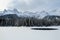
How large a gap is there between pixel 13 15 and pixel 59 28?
0.76m

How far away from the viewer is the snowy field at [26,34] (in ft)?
5.52

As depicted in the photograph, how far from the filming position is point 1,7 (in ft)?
5.62

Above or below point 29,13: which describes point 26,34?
below

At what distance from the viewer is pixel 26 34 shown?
5.66ft

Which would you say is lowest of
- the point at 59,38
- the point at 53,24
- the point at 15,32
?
the point at 59,38

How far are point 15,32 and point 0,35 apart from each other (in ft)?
0.83

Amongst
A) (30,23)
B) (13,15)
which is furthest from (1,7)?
(30,23)

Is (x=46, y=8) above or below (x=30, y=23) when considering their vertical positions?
above

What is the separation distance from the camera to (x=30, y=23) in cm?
170

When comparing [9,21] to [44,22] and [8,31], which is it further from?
[44,22]

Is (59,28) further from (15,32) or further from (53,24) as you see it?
(15,32)

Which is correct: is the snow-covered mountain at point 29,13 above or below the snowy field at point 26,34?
above

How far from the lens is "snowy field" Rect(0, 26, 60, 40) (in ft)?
5.52

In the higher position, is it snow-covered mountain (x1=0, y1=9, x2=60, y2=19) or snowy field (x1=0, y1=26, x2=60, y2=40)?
snow-covered mountain (x1=0, y1=9, x2=60, y2=19)
